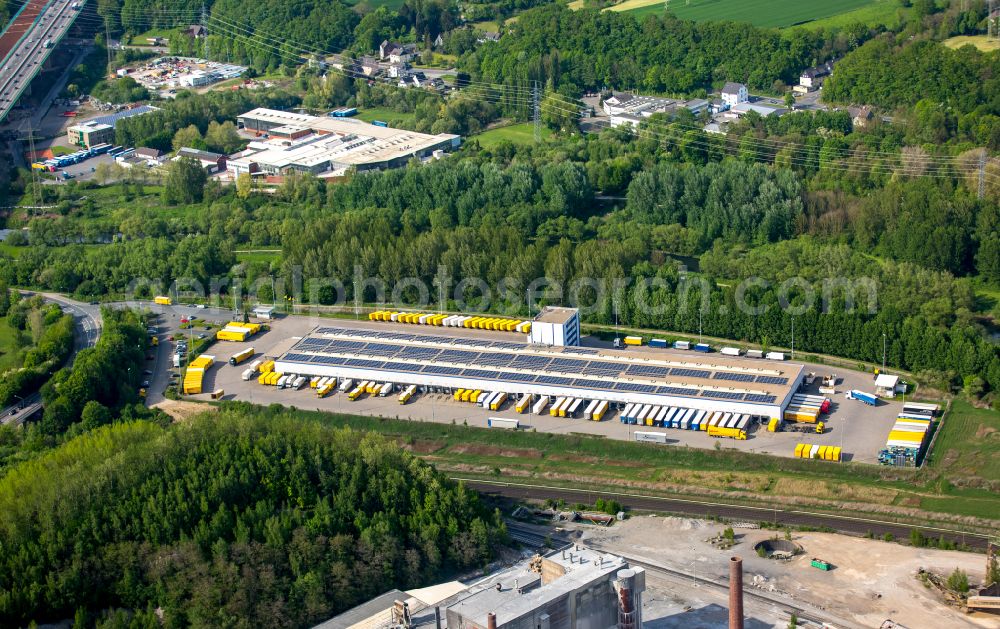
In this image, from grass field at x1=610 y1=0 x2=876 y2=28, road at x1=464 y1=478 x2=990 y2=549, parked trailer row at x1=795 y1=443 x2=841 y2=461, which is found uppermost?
grass field at x1=610 y1=0 x2=876 y2=28

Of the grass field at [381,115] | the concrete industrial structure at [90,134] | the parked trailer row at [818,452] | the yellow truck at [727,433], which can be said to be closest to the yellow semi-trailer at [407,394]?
the yellow truck at [727,433]

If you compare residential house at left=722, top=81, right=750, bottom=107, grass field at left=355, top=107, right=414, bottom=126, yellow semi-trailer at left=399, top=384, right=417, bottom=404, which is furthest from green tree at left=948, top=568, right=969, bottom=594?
grass field at left=355, top=107, right=414, bottom=126

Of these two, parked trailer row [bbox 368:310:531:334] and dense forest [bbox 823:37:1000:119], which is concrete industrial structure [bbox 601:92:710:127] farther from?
parked trailer row [bbox 368:310:531:334]

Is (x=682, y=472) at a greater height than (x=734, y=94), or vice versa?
(x=734, y=94)

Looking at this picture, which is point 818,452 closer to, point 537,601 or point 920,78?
point 537,601

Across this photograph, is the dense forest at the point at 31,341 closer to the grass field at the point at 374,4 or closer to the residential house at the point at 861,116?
the residential house at the point at 861,116

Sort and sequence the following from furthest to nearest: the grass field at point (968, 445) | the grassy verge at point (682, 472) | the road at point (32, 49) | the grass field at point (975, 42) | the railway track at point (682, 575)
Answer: the road at point (32, 49) → the grass field at point (975, 42) → the grass field at point (968, 445) → the grassy verge at point (682, 472) → the railway track at point (682, 575)

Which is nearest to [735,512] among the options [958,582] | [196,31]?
[958,582]
